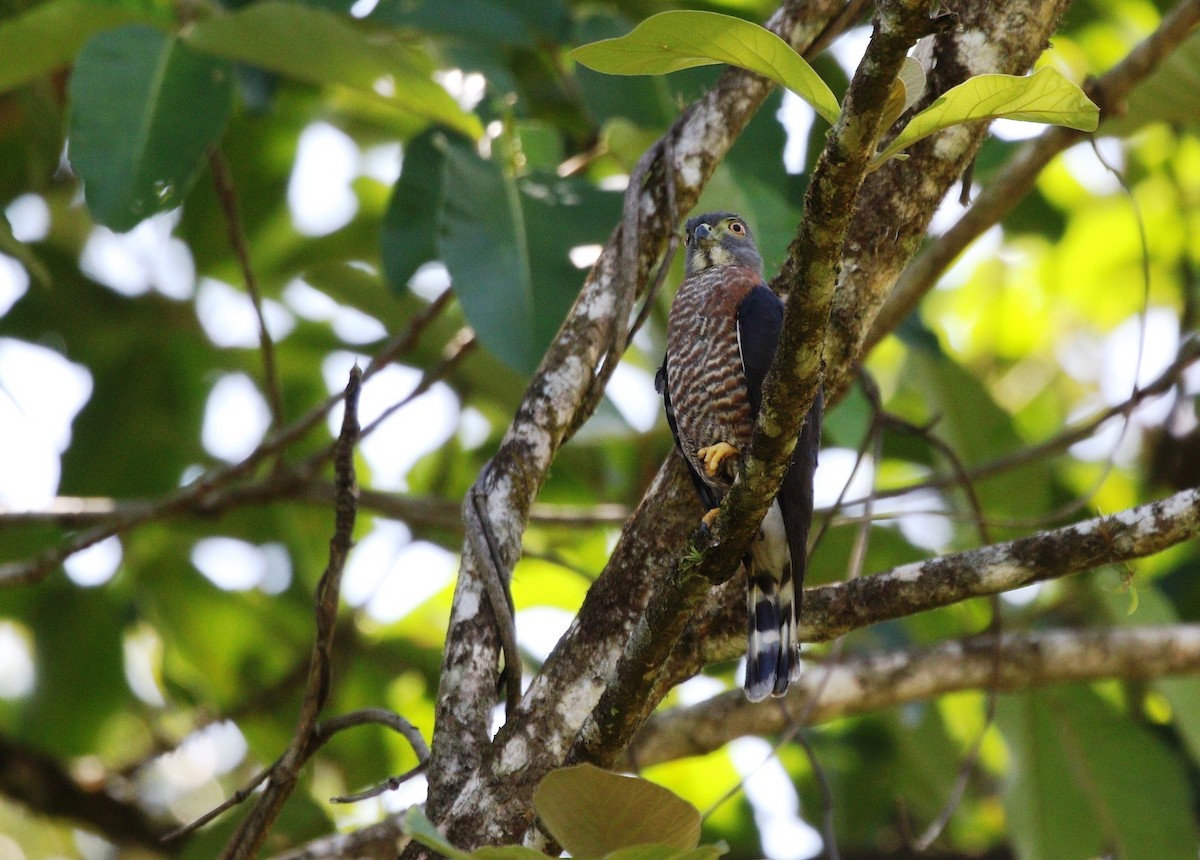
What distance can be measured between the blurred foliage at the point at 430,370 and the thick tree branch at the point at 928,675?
17cm

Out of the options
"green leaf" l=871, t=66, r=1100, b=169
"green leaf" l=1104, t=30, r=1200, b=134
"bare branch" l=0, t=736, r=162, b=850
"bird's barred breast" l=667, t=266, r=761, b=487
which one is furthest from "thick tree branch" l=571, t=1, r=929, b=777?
"bare branch" l=0, t=736, r=162, b=850

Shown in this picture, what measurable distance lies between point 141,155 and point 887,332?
1.89m

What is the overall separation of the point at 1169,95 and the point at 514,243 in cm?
199

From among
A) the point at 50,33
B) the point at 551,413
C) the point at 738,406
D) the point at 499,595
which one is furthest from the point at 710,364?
the point at 50,33

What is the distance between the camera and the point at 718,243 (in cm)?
354

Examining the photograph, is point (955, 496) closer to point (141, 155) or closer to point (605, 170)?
point (605, 170)

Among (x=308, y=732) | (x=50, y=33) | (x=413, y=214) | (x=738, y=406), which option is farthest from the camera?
(x=413, y=214)

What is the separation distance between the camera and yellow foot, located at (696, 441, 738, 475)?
2576 millimetres

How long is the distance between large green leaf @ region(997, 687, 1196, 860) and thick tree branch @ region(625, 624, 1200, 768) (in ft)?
0.98

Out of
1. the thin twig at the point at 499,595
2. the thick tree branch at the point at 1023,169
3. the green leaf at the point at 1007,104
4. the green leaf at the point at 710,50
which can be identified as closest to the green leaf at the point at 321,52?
the thick tree branch at the point at 1023,169

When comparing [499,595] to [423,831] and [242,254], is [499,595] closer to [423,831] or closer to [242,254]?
[423,831]

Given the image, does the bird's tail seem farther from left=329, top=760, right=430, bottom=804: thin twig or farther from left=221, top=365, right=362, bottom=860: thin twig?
left=221, top=365, right=362, bottom=860: thin twig

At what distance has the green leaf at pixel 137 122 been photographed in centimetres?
310

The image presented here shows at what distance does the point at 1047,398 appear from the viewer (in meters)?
6.08
